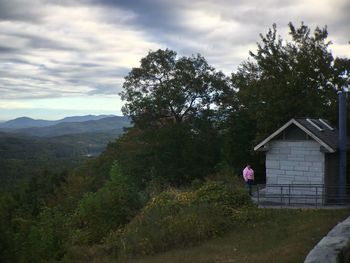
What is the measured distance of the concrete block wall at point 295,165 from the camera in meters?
22.5

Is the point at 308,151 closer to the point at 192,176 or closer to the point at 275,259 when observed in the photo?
the point at 275,259

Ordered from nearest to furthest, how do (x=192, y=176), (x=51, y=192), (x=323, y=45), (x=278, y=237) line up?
(x=278, y=237) < (x=323, y=45) < (x=192, y=176) < (x=51, y=192)

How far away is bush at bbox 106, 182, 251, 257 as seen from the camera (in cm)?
1645

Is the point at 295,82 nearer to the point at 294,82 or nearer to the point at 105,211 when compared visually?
the point at 294,82

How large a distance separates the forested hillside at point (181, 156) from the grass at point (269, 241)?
0.86 metres

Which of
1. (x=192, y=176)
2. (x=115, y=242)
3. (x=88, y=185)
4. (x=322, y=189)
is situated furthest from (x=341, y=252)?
(x=88, y=185)

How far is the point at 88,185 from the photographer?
5150cm

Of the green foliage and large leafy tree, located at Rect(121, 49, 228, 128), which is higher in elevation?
large leafy tree, located at Rect(121, 49, 228, 128)

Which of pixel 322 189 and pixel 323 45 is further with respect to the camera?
pixel 323 45

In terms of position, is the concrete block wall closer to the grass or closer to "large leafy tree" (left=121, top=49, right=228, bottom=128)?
the grass

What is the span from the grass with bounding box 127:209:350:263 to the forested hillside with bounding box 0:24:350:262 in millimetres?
865

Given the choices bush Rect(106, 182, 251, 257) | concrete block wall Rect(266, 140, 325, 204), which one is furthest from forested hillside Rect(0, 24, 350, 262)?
concrete block wall Rect(266, 140, 325, 204)

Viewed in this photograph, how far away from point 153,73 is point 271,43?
1241 centimetres

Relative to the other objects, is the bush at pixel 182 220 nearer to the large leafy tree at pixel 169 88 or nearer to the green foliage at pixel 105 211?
the green foliage at pixel 105 211
